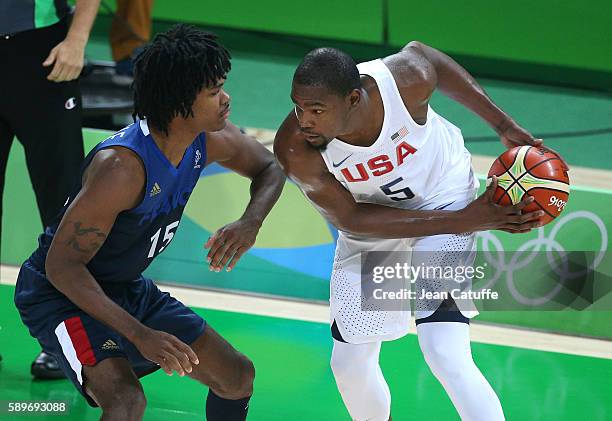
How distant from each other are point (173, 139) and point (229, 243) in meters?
0.38

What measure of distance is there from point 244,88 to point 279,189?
16.0 feet

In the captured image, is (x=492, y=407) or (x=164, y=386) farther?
(x=164, y=386)

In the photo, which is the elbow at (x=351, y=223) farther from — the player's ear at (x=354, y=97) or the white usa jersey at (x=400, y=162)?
the player's ear at (x=354, y=97)

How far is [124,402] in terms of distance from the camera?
3289mm

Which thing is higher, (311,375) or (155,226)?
(155,226)

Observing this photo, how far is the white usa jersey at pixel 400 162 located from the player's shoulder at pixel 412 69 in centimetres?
5

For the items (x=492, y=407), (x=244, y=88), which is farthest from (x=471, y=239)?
(x=244, y=88)

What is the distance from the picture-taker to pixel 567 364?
16.6ft

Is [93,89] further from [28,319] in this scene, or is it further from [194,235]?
[28,319]

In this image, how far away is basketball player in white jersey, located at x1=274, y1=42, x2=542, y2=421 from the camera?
361 cm

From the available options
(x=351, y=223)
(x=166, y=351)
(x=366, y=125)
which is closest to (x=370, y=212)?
(x=351, y=223)

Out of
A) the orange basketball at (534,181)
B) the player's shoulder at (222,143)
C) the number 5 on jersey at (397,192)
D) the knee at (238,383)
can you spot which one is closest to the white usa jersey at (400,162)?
the number 5 on jersey at (397,192)

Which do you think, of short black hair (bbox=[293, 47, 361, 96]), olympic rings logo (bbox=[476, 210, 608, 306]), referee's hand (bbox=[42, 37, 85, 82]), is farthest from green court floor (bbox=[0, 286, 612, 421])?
short black hair (bbox=[293, 47, 361, 96])

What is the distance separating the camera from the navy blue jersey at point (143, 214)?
11.4 feet
